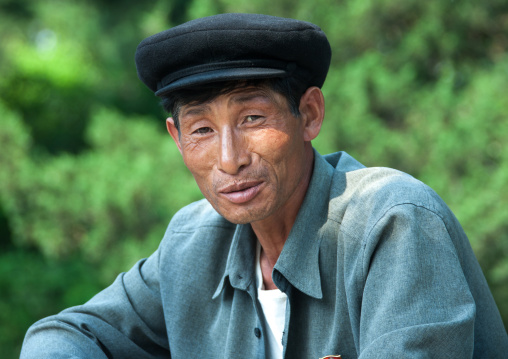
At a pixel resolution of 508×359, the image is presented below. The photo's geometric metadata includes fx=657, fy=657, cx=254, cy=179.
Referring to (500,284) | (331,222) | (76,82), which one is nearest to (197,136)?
(331,222)

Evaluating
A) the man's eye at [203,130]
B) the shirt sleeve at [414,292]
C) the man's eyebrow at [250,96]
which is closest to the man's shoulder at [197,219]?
the man's eye at [203,130]

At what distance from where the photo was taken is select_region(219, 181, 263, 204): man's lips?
180cm

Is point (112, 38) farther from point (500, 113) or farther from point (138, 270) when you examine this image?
point (138, 270)

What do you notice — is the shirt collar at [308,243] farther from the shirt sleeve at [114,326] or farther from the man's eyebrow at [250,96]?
the shirt sleeve at [114,326]

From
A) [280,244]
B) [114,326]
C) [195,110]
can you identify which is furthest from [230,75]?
[114,326]

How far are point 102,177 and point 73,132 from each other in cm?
364

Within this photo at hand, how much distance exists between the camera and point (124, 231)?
17.0 feet

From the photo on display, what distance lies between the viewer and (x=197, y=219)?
7.36 ft

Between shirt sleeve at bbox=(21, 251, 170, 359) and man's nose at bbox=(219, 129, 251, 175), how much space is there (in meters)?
0.63

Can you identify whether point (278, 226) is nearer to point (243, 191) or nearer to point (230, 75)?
point (243, 191)

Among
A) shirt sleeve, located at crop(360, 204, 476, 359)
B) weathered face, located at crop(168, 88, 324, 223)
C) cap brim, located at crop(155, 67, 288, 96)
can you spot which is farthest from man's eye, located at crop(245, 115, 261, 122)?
shirt sleeve, located at crop(360, 204, 476, 359)

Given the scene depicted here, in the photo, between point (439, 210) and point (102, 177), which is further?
point (102, 177)

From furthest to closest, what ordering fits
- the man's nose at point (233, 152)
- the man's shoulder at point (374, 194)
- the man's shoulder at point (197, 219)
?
1. the man's shoulder at point (197, 219)
2. the man's nose at point (233, 152)
3. the man's shoulder at point (374, 194)

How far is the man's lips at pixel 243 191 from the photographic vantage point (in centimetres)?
180
